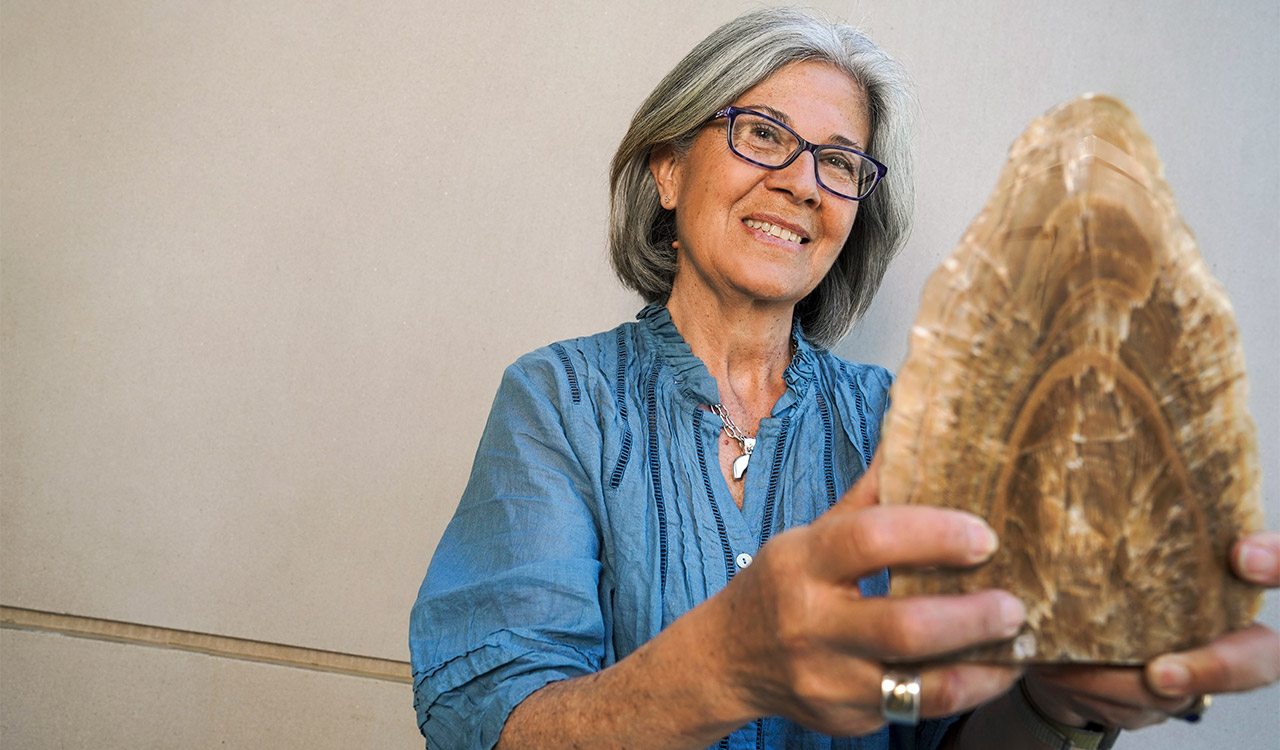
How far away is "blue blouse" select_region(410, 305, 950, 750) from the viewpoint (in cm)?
108

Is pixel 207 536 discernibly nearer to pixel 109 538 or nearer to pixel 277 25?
pixel 109 538

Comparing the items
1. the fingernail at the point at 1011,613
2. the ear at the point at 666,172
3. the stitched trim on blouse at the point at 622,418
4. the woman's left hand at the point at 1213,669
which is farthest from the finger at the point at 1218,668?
the ear at the point at 666,172

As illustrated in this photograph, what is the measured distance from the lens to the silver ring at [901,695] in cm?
63

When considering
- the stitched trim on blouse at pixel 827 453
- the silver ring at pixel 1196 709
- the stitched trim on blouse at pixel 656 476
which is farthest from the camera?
the stitched trim on blouse at pixel 827 453

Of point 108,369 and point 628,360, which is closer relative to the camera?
point 628,360

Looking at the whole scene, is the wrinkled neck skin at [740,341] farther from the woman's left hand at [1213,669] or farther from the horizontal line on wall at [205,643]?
the horizontal line on wall at [205,643]

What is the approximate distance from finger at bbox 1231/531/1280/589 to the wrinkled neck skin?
30.7 inches

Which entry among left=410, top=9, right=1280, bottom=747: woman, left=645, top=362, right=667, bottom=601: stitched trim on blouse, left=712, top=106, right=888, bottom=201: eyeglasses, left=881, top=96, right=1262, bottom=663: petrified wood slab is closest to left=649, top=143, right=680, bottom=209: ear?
left=410, top=9, right=1280, bottom=747: woman

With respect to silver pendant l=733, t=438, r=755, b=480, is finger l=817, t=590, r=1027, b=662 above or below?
above

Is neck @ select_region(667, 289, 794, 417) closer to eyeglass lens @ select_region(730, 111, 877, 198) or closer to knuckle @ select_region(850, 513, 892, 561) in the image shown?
eyeglass lens @ select_region(730, 111, 877, 198)

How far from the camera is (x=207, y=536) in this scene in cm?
204

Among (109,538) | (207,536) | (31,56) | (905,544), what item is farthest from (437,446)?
(905,544)

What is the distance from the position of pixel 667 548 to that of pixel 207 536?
1256 millimetres

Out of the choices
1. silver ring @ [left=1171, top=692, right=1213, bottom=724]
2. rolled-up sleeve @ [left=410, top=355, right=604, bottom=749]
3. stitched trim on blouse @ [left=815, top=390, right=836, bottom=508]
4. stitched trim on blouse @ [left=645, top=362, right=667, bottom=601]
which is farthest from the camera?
stitched trim on blouse @ [left=815, top=390, right=836, bottom=508]
